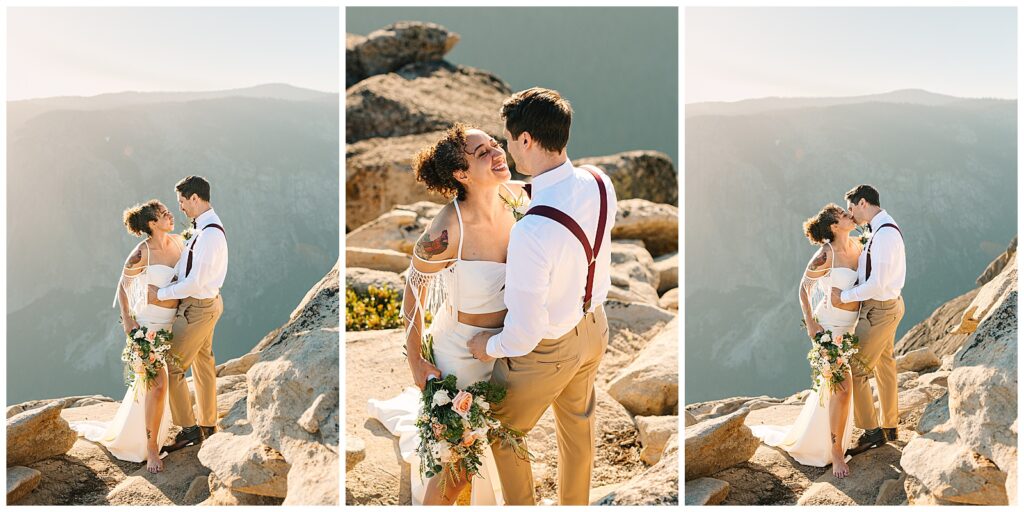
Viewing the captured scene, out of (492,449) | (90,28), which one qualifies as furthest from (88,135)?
(492,449)

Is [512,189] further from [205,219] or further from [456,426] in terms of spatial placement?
[205,219]

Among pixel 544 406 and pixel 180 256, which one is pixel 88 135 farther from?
pixel 544 406

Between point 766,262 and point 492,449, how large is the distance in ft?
6.05

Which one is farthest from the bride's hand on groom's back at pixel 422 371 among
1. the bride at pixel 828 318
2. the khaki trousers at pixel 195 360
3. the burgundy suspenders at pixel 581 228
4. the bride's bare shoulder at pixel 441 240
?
the bride at pixel 828 318

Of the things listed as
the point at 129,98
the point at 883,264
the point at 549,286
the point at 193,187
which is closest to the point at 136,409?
the point at 193,187

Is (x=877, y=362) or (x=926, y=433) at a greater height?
(x=877, y=362)

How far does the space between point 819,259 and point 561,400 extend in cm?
168

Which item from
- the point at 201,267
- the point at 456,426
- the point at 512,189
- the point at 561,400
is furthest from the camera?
the point at 201,267

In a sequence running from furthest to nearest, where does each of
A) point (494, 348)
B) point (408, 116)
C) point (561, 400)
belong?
point (408, 116), point (561, 400), point (494, 348)

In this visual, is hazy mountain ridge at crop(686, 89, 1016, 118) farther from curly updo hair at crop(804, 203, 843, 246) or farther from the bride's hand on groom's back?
the bride's hand on groom's back

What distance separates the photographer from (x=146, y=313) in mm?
4332

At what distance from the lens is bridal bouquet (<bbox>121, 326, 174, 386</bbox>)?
14.1 feet

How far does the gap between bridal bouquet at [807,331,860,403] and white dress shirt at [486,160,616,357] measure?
1670mm

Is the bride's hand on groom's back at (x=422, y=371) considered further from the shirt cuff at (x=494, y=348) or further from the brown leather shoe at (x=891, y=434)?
the brown leather shoe at (x=891, y=434)
